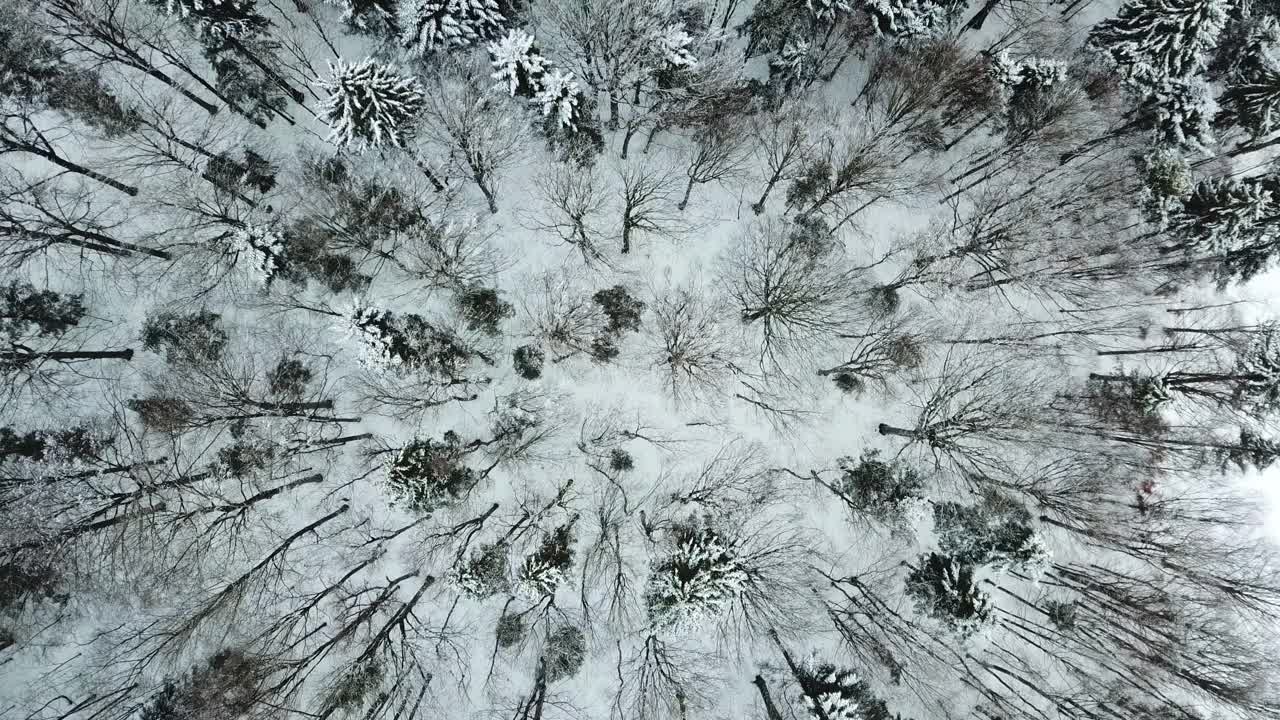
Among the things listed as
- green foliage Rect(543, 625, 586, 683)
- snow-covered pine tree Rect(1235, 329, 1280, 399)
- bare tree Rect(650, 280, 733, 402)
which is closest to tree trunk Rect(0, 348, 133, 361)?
green foliage Rect(543, 625, 586, 683)

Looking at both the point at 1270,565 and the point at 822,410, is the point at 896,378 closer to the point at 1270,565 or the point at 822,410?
the point at 822,410

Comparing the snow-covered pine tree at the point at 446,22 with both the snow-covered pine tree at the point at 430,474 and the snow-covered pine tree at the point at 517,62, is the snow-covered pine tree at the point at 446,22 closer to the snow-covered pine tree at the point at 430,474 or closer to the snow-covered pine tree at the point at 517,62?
the snow-covered pine tree at the point at 517,62

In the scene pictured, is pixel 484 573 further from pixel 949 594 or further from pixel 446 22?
pixel 446 22

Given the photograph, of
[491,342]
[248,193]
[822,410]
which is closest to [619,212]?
[491,342]

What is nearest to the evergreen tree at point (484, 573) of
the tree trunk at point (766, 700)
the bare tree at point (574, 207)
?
the tree trunk at point (766, 700)

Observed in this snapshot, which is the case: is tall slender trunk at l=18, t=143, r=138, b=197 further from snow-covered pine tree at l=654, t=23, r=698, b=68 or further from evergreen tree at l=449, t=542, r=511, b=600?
snow-covered pine tree at l=654, t=23, r=698, b=68
